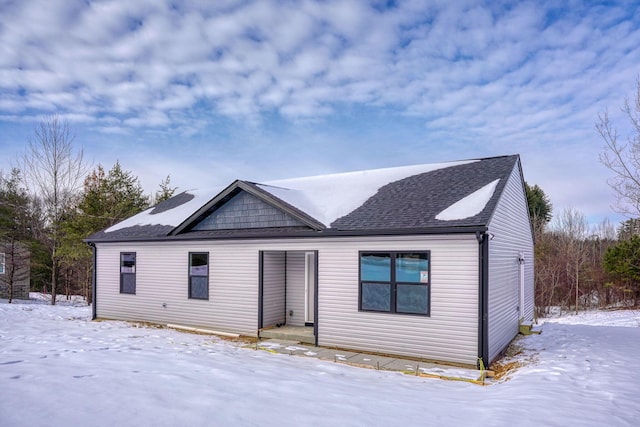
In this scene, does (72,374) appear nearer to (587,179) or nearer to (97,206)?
(97,206)

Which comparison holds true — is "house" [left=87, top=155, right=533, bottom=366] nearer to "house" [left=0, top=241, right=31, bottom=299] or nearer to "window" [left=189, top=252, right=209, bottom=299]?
"window" [left=189, top=252, right=209, bottom=299]

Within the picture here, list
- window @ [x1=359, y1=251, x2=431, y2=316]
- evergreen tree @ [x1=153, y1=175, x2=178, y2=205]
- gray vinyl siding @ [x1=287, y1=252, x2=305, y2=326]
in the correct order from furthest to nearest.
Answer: evergreen tree @ [x1=153, y1=175, x2=178, y2=205], gray vinyl siding @ [x1=287, y1=252, x2=305, y2=326], window @ [x1=359, y1=251, x2=431, y2=316]

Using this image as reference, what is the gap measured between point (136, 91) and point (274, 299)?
11216 mm

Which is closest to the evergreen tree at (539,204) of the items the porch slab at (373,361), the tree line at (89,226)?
the tree line at (89,226)

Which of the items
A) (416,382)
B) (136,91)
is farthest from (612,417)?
(136,91)

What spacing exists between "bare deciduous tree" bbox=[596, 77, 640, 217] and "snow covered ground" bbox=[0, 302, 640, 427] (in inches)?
362

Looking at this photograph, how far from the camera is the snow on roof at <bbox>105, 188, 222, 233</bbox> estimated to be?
543 inches

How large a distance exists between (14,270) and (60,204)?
5406 millimetres

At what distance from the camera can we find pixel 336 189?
12695mm

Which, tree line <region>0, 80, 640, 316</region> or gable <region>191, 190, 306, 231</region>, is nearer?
gable <region>191, 190, 306, 231</region>

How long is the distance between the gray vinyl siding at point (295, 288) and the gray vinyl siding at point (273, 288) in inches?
6.9

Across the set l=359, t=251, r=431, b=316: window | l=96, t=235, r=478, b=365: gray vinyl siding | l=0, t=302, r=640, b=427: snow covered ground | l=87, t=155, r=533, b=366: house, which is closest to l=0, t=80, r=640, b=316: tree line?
l=87, t=155, r=533, b=366: house

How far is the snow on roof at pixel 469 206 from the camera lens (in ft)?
27.9

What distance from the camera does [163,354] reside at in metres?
8.27
